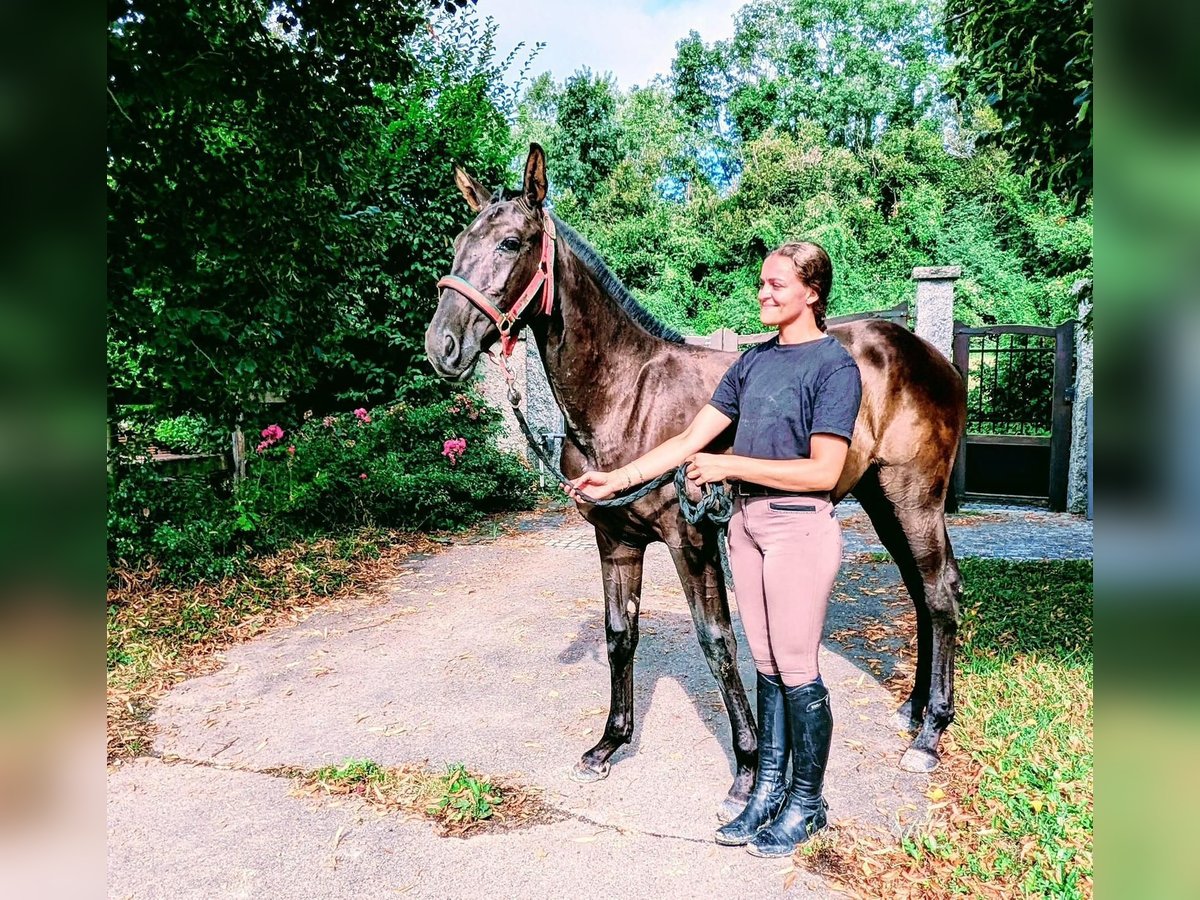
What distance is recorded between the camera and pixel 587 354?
9.68ft

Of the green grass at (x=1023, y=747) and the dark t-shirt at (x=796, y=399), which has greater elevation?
the dark t-shirt at (x=796, y=399)

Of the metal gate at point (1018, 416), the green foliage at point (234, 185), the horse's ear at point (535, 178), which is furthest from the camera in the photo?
the metal gate at point (1018, 416)

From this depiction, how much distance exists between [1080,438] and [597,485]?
8698 mm

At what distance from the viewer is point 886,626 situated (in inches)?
210

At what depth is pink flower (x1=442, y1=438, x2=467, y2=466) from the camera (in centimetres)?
855

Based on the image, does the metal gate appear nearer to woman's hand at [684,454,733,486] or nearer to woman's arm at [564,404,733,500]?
woman's arm at [564,404,733,500]

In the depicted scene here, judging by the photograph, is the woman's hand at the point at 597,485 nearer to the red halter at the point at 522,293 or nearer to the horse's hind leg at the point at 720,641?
the horse's hind leg at the point at 720,641

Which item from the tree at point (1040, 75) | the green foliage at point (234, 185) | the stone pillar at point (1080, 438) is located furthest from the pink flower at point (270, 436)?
the stone pillar at point (1080, 438)

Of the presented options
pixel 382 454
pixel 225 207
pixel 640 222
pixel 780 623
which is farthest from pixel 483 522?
pixel 640 222

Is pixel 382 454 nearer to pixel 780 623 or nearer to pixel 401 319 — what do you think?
pixel 401 319

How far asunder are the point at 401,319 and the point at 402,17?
4.64 meters

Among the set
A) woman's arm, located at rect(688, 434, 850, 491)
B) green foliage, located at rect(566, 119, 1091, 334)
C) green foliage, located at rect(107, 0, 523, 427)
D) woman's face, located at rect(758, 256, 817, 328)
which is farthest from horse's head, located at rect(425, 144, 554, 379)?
green foliage, located at rect(566, 119, 1091, 334)

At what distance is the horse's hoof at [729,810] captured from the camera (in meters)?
2.83

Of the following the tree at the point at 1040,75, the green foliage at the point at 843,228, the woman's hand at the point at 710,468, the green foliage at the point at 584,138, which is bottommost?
the woman's hand at the point at 710,468
